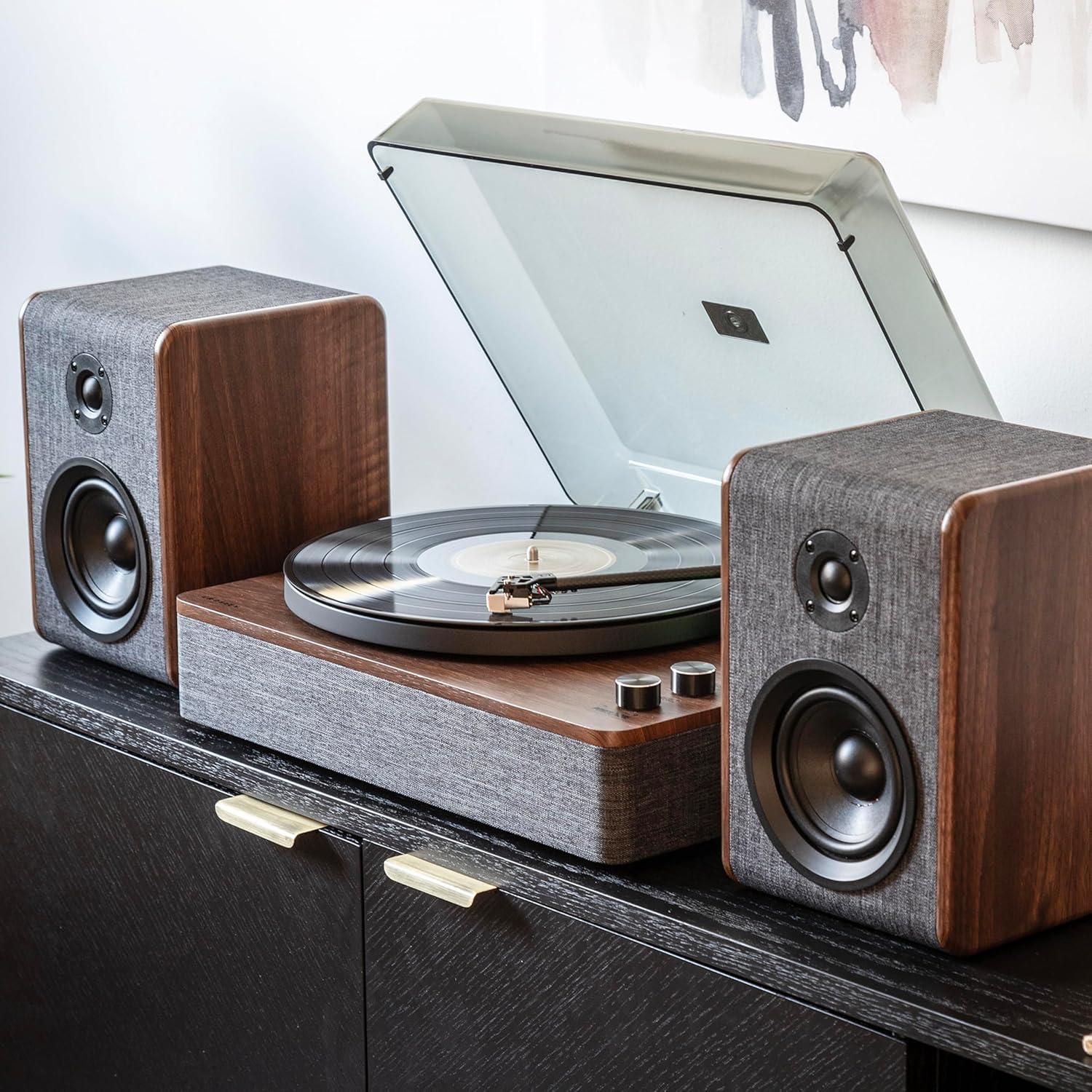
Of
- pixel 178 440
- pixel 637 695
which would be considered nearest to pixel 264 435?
pixel 178 440

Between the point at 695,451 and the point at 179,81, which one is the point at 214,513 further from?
the point at 179,81

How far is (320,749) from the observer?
1.27 m

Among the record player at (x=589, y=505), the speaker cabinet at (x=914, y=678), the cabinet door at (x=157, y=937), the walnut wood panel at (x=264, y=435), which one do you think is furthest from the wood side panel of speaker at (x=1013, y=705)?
the walnut wood panel at (x=264, y=435)

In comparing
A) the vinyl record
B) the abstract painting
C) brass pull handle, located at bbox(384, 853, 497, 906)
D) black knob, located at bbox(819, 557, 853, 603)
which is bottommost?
brass pull handle, located at bbox(384, 853, 497, 906)

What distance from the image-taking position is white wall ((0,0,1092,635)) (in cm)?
144

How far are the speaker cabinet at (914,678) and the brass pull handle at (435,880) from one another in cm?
18

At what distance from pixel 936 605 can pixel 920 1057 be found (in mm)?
249

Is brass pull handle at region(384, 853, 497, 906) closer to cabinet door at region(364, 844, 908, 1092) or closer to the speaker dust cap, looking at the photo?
cabinet door at region(364, 844, 908, 1092)

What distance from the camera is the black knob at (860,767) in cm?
101

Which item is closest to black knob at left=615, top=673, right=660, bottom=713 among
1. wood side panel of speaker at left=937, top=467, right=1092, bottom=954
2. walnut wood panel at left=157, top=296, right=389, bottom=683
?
wood side panel of speaker at left=937, top=467, right=1092, bottom=954

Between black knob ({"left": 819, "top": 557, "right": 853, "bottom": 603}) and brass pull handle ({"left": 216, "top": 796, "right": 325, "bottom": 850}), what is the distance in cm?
→ 45

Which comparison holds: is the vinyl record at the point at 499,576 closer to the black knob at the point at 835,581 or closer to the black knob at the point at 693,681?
the black knob at the point at 693,681

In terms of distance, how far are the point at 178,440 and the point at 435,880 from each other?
0.44 meters

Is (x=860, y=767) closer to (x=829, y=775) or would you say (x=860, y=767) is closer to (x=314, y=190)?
(x=829, y=775)
